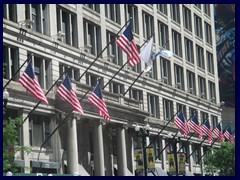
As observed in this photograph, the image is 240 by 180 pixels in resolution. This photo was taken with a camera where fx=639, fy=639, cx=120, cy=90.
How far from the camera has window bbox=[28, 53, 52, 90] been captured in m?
46.7

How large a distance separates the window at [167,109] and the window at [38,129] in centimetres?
2661

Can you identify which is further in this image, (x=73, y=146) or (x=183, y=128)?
(x=183, y=128)

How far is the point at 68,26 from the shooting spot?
51.8 m

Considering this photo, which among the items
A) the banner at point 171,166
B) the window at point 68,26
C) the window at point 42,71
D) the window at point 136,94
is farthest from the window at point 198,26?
the window at point 42,71

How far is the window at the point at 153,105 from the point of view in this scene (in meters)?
67.9

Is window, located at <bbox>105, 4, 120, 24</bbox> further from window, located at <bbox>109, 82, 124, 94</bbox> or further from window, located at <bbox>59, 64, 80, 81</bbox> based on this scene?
window, located at <bbox>59, 64, 80, 81</bbox>

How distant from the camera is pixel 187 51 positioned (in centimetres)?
8050

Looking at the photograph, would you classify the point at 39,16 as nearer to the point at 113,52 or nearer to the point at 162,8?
the point at 113,52

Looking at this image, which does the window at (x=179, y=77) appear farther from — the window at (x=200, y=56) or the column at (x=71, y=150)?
the column at (x=71, y=150)

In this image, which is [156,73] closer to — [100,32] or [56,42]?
[100,32]

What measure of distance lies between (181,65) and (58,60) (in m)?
31.0

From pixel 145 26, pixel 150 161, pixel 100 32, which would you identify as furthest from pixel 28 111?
pixel 145 26

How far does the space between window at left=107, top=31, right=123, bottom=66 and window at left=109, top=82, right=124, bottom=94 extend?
2.22 metres

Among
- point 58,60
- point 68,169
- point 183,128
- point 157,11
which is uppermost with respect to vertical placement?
point 157,11
